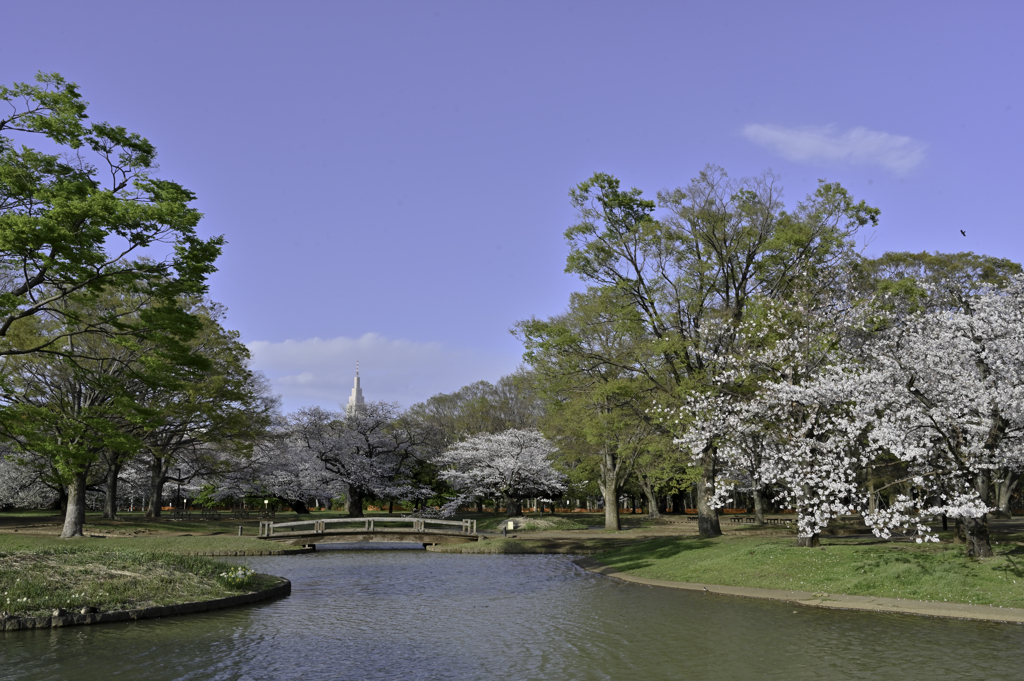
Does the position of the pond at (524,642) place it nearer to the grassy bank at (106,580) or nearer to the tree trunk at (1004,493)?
the grassy bank at (106,580)

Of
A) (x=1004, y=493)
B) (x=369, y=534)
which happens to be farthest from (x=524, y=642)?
(x=1004, y=493)

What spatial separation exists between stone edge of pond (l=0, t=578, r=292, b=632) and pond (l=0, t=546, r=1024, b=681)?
30 cm

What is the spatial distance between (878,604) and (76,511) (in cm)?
3771

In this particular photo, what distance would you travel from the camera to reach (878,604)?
1886 cm

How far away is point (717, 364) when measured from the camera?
2958 centimetres

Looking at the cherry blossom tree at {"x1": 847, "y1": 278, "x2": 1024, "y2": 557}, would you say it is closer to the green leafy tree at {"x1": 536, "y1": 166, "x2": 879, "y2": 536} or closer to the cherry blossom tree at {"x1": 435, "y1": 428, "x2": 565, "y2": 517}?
the green leafy tree at {"x1": 536, "y1": 166, "x2": 879, "y2": 536}

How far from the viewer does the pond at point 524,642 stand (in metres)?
13.0

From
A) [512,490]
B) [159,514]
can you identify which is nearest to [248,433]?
[159,514]

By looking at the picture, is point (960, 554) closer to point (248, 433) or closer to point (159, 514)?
point (248, 433)

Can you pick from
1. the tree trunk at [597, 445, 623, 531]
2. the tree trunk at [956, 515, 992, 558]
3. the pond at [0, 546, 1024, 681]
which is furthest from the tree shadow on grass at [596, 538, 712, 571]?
the tree trunk at [597, 445, 623, 531]

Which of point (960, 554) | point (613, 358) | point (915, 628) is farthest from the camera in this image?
point (613, 358)

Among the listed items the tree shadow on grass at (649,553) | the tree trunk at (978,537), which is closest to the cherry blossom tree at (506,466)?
the tree shadow on grass at (649,553)

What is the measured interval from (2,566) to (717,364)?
24850 mm

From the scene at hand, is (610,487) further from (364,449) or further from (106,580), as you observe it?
(106,580)
